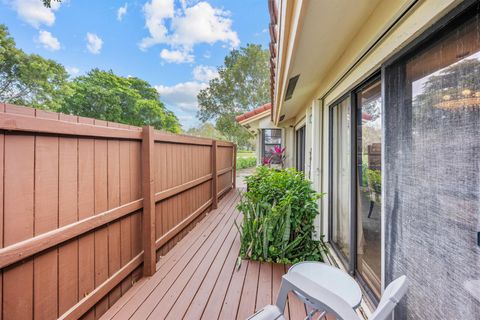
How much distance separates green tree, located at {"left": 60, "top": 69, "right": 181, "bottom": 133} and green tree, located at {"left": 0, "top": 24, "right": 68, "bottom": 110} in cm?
130

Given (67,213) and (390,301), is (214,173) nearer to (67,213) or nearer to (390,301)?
(67,213)

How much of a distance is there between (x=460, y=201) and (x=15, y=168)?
1994 mm

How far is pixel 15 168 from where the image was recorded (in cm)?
127

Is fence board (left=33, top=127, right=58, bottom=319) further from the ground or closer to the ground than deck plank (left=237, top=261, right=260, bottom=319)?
further from the ground

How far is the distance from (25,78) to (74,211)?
18.8 meters

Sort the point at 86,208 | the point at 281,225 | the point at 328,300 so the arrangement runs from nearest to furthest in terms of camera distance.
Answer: the point at 328,300
the point at 86,208
the point at 281,225

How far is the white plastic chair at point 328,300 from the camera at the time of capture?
0.74 m

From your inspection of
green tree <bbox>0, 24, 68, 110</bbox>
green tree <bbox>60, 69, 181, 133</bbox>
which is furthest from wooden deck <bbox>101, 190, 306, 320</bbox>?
green tree <bbox>60, 69, 181, 133</bbox>

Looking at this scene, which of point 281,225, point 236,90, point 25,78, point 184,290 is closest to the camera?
point 184,290

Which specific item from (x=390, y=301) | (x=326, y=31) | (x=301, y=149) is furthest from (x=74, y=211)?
(x=301, y=149)

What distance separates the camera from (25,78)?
591 inches

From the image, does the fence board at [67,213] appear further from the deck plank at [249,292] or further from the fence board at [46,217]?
the deck plank at [249,292]

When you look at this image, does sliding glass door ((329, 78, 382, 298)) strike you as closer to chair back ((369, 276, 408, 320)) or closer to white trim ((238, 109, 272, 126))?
chair back ((369, 276, 408, 320))

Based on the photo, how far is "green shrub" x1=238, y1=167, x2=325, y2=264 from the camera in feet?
9.05
